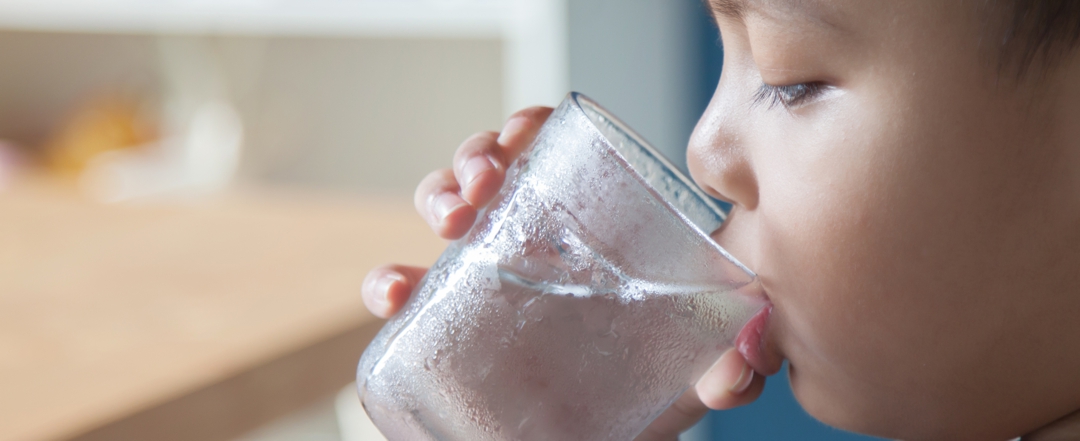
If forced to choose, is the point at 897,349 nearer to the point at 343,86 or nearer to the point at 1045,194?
the point at 1045,194

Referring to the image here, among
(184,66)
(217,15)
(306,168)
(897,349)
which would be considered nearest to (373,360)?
(897,349)

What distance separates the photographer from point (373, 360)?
0.54 metres

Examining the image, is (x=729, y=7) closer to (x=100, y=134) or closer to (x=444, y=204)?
(x=444, y=204)

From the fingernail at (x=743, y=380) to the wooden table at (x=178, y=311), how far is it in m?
0.33

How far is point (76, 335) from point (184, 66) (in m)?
2.36

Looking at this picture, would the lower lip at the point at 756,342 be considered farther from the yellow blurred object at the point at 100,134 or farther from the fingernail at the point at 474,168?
the yellow blurred object at the point at 100,134

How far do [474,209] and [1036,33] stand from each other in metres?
0.35

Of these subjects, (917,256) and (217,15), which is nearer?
(917,256)

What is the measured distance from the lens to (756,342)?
566mm

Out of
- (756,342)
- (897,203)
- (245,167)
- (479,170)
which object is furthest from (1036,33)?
(245,167)

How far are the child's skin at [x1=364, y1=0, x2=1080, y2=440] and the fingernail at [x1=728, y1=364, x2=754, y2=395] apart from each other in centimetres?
6

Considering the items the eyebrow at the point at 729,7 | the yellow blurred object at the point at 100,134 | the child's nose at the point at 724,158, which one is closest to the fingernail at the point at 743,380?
the child's nose at the point at 724,158

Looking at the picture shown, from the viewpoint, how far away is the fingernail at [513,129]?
72cm

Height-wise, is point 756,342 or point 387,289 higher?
point 387,289
